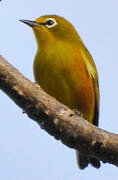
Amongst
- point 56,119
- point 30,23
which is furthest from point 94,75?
point 56,119

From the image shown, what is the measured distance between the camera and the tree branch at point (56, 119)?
12.2 ft

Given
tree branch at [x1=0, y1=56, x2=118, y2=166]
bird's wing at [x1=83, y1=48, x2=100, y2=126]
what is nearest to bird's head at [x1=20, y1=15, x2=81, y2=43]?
bird's wing at [x1=83, y1=48, x2=100, y2=126]

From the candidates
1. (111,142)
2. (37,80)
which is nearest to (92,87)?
(37,80)

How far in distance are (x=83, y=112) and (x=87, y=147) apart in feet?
5.63

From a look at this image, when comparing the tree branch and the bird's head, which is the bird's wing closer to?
the bird's head

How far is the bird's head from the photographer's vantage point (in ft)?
19.2

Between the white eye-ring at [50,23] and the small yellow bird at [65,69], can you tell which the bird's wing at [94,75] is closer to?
the small yellow bird at [65,69]

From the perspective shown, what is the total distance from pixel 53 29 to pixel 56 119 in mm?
2464

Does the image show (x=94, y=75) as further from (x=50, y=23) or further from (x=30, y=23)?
(x=30, y=23)

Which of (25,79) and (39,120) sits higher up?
(25,79)

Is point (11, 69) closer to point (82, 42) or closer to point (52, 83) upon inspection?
point (52, 83)

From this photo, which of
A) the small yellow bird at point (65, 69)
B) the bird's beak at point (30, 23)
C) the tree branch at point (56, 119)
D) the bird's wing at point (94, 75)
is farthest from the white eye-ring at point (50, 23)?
the tree branch at point (56, 119)

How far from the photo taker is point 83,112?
5766 millimetres

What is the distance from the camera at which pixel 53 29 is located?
6086 mm
